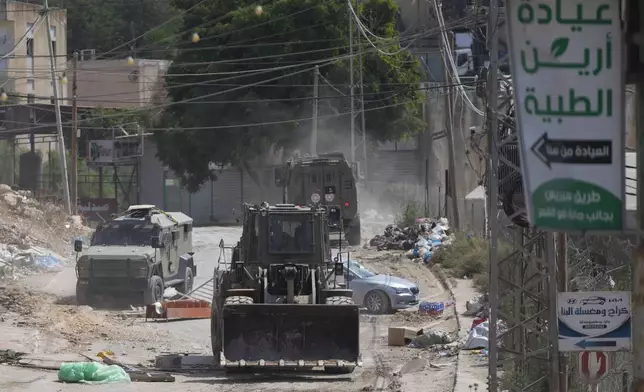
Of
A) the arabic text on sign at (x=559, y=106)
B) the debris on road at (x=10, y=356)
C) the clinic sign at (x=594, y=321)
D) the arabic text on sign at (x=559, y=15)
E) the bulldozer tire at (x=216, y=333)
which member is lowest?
the debris on road at (x=10, y=356)

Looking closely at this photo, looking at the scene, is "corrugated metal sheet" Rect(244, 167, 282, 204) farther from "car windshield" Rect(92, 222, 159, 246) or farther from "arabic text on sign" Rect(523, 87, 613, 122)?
"arabic text on sign" Rect(523, 87, 613, 122)

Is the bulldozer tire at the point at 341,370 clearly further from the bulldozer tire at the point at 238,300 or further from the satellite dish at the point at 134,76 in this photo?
the satellite dish at the point at 134,76

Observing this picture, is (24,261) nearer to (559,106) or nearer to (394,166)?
(394,166)

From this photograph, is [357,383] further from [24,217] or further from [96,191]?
[96,191]

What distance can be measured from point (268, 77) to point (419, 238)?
53.9 ft

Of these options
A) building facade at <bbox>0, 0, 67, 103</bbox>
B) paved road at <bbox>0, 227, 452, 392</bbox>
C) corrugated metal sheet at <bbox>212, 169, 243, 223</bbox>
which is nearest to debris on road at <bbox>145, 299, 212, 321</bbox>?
paved road at <bbox>0, 227, 452, 392</bbox>

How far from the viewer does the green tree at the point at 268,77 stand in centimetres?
5294

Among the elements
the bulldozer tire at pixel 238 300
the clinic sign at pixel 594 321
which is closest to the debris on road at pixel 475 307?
the bulldozer tire at pixel 238 300

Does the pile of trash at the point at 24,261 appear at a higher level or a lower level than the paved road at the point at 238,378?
higher

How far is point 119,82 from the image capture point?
7256 cm

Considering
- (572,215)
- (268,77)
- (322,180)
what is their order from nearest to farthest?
(572,215) → (322,180) → (268,77)

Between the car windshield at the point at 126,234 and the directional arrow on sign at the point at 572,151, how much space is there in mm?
23444

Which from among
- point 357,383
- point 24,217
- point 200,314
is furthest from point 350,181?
point 357,383

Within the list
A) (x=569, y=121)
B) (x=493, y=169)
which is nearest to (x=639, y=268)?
(x=569, y=121)
